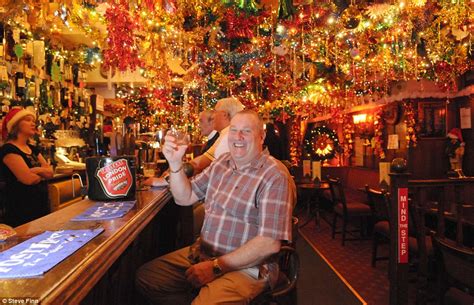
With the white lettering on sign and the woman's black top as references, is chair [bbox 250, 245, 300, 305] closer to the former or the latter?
the white lettering on sign

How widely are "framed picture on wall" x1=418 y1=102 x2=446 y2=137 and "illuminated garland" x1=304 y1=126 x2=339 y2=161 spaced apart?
2.67m

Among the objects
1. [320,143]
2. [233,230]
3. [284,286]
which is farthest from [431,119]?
[233,230]

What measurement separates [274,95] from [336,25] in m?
5.06

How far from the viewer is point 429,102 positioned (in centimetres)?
921

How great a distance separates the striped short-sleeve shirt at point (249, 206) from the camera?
1.87m

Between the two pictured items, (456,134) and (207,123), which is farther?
(456,134)

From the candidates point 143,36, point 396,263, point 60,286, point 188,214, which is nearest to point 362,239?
point 396,263

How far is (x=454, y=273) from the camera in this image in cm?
210

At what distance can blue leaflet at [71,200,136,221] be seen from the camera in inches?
59.7

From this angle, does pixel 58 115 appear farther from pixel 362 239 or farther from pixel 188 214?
pixel 362 239

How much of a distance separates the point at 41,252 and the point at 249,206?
1098mm

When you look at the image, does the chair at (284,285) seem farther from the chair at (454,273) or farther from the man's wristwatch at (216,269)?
the chair at (454,273)

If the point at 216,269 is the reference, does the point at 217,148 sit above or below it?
above

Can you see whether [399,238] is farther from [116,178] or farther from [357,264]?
[116,178]
